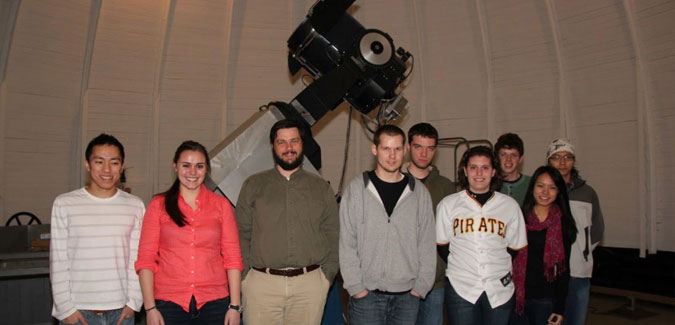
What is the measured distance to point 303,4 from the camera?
29.1 ft

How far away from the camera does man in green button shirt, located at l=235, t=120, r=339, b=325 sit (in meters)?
2.95

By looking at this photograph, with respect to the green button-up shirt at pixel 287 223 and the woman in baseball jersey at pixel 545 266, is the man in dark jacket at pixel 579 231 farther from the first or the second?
the green button-up shirt at pixel 287 223

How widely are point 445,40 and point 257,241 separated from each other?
703 centimetres

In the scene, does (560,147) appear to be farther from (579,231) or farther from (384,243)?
(384,243)

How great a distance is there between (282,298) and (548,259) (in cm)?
194

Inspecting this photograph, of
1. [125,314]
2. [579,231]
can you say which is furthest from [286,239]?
[579,231]

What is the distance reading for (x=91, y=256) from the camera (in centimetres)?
276

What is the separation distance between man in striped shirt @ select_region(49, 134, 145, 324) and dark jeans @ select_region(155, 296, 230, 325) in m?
0.30

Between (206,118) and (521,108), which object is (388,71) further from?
(206,118)

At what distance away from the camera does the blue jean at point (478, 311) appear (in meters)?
3.02

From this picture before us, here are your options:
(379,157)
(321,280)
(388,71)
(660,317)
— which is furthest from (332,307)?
(660,317)

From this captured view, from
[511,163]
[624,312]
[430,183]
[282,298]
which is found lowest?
[624,312]

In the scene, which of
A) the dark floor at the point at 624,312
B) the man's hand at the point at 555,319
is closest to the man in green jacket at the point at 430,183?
the man's hand at the point at 555,319

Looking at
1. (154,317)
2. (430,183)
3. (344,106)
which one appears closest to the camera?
(154,317)
